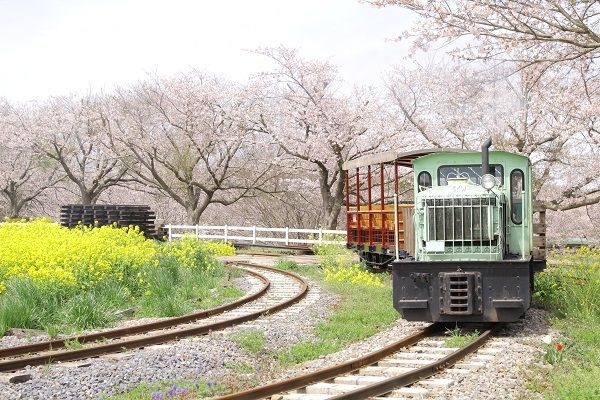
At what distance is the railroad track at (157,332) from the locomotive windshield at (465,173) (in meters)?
3.69

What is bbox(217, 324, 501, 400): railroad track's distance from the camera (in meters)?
7.08

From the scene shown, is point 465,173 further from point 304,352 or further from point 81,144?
point 81,144

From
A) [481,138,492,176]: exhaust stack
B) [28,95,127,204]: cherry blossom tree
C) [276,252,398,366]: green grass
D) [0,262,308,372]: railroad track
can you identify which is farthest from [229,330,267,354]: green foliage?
[28,95,127,204]: cherry blossom tree

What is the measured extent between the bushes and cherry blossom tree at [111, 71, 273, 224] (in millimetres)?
18835

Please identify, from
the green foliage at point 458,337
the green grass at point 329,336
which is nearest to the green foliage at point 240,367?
the green grass at point 329,336

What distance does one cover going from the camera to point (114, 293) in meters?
14.0

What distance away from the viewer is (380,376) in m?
8.02

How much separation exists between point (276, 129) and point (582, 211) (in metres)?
14.5

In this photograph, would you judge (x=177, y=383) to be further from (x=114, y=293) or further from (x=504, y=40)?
(x=504, y=40)

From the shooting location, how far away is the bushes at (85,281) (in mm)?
11578

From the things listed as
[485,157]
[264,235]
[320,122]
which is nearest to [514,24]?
[485,157]

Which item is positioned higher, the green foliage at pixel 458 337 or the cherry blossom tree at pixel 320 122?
the cherry blossom tree at pixel 320 122

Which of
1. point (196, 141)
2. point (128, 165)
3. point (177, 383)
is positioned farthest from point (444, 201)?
point (128, 165)

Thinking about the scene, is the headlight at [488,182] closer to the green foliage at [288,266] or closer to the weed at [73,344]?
the weed at [73,344]
